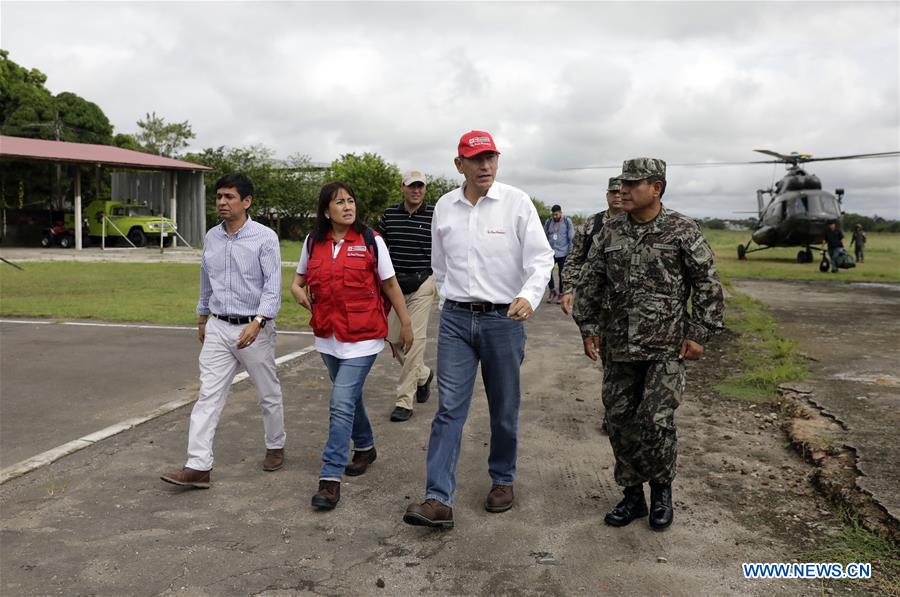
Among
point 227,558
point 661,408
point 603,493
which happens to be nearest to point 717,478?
point 603,493

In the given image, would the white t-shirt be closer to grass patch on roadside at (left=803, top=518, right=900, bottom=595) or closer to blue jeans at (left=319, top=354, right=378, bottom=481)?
blue jeans at (left=319, top=354, right=378, bottom=481)

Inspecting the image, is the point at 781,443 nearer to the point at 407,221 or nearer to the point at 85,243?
the point at 407,221

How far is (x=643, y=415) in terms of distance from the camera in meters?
4.04

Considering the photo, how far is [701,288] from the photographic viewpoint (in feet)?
13.1

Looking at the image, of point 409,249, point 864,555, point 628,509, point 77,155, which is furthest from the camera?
point 77,155

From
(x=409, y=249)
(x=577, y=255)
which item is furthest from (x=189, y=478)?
(x=577, y=255)

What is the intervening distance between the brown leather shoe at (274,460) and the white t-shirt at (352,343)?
0.88 metres

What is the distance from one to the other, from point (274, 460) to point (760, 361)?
590cm

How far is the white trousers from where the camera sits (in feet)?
15.5

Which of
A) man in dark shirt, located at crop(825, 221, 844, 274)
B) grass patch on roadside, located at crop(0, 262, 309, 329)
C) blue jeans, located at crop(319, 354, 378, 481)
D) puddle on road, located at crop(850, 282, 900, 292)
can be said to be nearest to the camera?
blue jeans, located at crop(319, 354, 378, 481)

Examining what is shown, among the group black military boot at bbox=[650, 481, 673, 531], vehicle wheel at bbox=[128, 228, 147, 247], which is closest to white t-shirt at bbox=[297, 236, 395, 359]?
black military boot at bbox=[650, 481, 673, 531]

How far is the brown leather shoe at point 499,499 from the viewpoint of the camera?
14.2 ft

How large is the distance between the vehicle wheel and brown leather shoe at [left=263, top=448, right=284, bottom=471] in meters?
34.5

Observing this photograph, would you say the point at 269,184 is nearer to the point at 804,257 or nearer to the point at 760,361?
the point at 804,257
